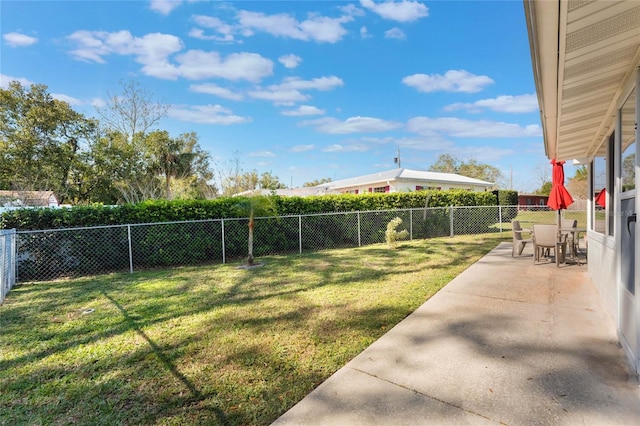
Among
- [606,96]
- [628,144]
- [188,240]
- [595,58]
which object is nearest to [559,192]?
[606,96]

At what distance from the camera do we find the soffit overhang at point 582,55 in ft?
5.83

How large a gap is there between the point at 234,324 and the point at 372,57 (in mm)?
15645

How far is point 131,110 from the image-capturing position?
1953cm

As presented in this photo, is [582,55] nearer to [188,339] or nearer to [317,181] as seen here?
[188,339]

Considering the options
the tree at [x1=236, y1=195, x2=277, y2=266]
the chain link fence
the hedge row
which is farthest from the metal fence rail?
the tree at [x1=236, y1=195, x2=277, y2=266]

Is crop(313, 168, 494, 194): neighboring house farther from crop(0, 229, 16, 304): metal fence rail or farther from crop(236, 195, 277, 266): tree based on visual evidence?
crop(0, 229, 16, 304): metal fence rail

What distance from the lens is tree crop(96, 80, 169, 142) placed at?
745 inches

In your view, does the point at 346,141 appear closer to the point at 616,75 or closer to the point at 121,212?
the point at 121,212

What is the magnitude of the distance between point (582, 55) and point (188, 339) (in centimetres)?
450

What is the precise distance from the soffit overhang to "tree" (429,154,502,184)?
4171 cm

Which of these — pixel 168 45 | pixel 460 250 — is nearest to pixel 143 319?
pixel 460 250

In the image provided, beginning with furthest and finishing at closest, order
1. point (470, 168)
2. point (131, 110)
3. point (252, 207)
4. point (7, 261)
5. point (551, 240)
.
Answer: point (470, 168), point (131, 110), point (252, 207), point (551, 240), point (7, 261)

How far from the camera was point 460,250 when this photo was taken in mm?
8555

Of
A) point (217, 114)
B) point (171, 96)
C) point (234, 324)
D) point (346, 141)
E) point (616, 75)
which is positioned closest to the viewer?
point (616, 75)
